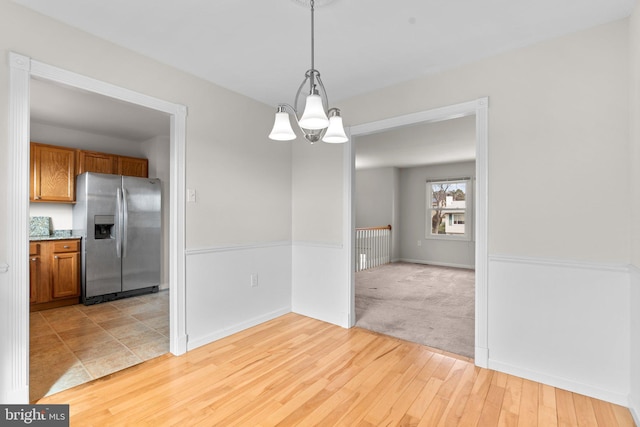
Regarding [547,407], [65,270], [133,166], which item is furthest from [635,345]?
[133,166]

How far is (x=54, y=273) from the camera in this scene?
391cm

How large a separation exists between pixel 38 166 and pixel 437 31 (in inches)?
193

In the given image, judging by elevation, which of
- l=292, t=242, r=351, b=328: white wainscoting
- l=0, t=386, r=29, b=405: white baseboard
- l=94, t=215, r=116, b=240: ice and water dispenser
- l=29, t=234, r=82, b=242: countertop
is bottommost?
l=0, t=386, r=29, b=405: white baseboard

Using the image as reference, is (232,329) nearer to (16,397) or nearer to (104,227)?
(16,397)

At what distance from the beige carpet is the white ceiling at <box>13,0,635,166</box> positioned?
244 cm

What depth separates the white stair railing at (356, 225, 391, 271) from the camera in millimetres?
6801

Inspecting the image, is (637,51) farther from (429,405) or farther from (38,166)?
(38,166)

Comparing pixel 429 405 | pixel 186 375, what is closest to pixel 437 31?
pixel 429 405

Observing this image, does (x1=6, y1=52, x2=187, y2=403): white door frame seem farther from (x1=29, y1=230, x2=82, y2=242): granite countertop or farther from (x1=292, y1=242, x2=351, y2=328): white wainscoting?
(x1=29, y1=230, x2=82, y2=242): granite countertop

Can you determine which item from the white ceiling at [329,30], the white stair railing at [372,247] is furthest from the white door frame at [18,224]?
the white stair railing at [372,247]

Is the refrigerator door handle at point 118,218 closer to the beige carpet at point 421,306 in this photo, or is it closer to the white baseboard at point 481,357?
the beige carpet at point 421,306

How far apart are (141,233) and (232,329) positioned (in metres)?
2.43

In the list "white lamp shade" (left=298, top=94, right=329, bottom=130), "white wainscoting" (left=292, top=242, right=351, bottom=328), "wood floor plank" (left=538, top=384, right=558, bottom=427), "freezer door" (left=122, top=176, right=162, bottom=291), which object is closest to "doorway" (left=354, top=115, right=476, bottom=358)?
"white wainscoting" (left=292, top=242, right=351, bottom=328)

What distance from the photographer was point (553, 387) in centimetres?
213
